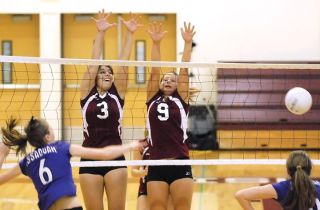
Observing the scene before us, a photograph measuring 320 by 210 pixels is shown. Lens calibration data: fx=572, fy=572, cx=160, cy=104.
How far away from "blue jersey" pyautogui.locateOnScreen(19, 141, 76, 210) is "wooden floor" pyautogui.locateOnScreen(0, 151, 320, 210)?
3682mm

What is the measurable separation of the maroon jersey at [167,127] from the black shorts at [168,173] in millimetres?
128

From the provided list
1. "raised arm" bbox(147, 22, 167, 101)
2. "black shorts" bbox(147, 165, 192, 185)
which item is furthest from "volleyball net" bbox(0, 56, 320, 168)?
"black shorts" bbox(147, 165, 192, 185)

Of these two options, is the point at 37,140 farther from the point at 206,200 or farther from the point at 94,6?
the point at 94,6

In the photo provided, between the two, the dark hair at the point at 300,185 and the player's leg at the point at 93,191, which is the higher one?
the dark hair at the point at 300,185

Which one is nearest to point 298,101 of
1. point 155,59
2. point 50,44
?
point 155,59

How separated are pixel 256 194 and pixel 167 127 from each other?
56.3 inches

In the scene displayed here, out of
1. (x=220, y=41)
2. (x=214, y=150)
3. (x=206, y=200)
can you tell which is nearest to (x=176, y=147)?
(x=206, y=200)

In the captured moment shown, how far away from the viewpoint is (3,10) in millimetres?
13930

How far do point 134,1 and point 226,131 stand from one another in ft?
12.7

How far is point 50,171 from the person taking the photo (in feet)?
13.4

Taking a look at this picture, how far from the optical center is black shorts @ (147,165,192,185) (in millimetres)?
5332

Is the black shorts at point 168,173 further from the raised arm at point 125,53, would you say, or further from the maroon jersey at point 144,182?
the raised arm at point 125,53

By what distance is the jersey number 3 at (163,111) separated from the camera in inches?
211

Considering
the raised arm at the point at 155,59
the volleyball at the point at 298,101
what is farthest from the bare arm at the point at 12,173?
the volleyball at the point at 298,101
